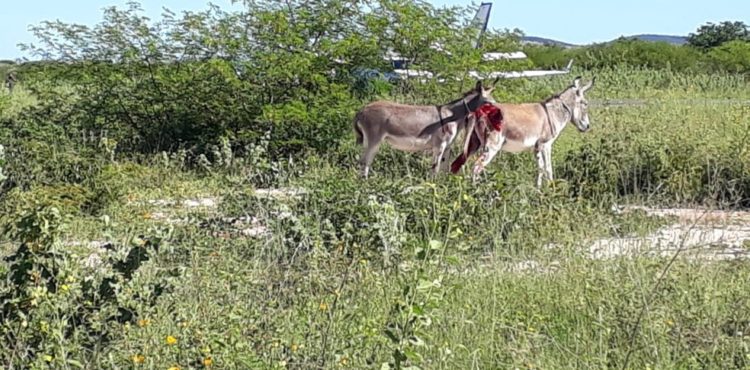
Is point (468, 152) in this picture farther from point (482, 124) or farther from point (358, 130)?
point (358, 130)

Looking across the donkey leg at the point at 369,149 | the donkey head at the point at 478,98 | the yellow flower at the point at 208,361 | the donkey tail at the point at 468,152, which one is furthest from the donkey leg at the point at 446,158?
the yellow flower at the point at 208,361

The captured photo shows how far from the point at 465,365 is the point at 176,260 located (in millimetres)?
2532

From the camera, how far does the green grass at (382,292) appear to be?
4.24m

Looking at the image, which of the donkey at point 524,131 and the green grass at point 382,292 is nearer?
the green grass at point 382,292

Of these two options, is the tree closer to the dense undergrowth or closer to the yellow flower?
the dense undergrowth

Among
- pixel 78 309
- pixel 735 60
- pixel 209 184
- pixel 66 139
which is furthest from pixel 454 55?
pixel 735 60

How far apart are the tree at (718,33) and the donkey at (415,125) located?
4714cm

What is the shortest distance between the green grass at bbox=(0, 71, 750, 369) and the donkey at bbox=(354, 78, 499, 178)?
10.4 feet

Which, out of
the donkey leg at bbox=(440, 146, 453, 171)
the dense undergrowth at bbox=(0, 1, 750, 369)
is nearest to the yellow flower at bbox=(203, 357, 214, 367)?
the dense undergrowth at bbox=(0, 1, 750, 369)

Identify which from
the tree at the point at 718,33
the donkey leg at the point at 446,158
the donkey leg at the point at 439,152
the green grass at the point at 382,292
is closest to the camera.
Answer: the green grass at the point at 382,292

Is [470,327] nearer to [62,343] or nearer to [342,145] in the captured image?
[62,343]

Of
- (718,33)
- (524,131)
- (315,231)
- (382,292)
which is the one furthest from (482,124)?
(718,33)

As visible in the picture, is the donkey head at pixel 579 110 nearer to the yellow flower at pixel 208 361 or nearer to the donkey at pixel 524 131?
the donkey at pixel 524 131

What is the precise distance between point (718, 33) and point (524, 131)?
50.0 meters
